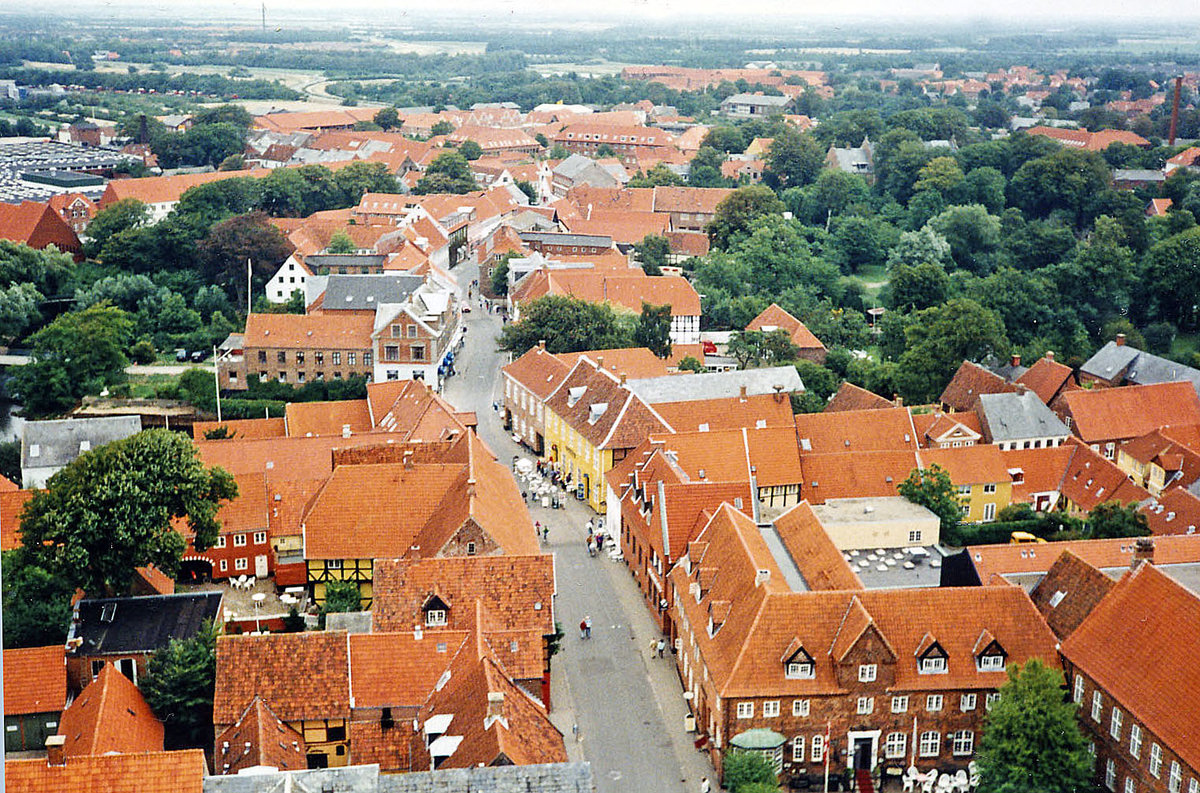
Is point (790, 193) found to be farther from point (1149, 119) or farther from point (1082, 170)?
point (1149, 119)

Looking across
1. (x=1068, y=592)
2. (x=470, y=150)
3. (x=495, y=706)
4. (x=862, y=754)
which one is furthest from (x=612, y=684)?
(x=470, y=150)

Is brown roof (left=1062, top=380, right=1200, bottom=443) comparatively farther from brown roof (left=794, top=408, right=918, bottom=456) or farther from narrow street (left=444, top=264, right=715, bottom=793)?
narrow street (left=444, top=264, right=715, bottom=793)

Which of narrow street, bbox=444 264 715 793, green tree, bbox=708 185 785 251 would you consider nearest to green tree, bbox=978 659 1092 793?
narrow street, bbox=444 264 715 793

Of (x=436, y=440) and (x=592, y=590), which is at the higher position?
(x=436, y=440)

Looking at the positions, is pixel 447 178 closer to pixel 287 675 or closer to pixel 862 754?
pixel 287 675

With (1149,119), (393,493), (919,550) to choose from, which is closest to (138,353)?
(393,493)

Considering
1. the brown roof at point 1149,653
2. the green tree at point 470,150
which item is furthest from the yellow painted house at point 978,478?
the green tree at point 470,150
